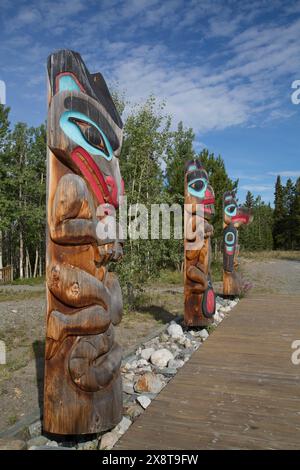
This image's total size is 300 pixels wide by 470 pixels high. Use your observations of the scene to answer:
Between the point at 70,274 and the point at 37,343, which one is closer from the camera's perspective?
the point at 70,274

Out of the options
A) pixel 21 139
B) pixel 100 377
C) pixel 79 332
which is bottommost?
pixel 100 377

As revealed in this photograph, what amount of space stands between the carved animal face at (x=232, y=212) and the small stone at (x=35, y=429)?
26.4 ft

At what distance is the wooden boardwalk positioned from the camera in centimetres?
279

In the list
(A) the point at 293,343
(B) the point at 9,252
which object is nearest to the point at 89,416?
(A) the point at 293,343

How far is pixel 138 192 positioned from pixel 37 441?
6.43 m

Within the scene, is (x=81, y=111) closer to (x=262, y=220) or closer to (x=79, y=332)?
(x=79, y=332)

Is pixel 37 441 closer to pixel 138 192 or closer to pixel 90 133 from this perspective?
pixel 90 133

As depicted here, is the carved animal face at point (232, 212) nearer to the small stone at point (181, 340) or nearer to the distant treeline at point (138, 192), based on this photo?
the distant treeline at point (138, 192)

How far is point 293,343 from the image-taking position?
547cm

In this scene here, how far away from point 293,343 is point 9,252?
24430 mm

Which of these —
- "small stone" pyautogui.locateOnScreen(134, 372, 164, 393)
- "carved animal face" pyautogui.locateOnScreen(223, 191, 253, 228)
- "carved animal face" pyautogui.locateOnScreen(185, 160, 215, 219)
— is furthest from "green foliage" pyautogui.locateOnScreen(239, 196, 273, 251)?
"small stone" pyautogui.locateOnScreen(134, 372, 164, 393)

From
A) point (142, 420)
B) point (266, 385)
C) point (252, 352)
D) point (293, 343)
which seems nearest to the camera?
point (142, 420)

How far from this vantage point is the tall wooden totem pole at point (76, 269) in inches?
110
